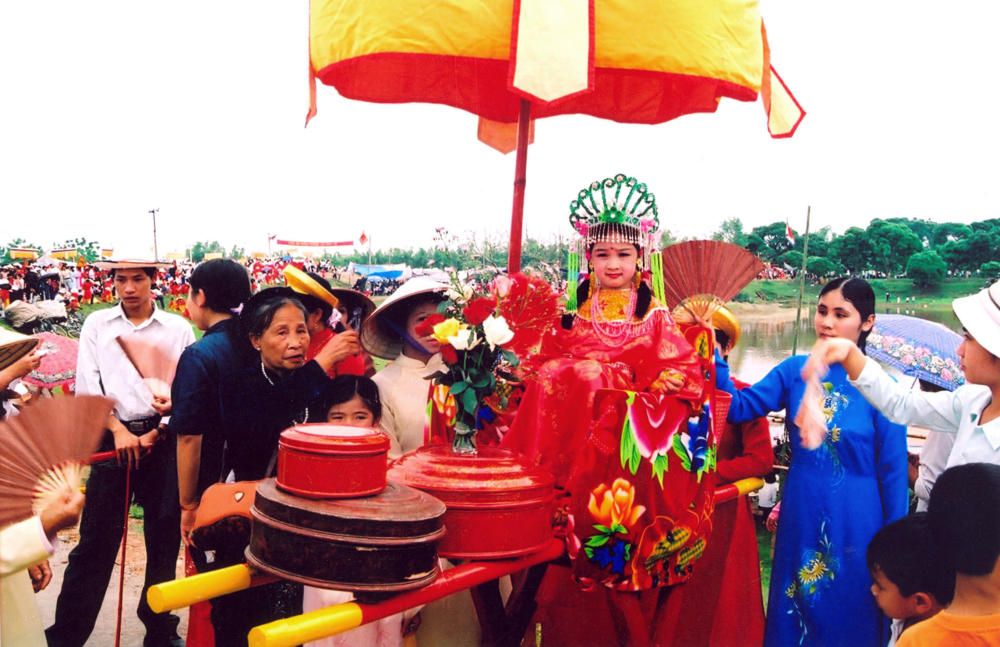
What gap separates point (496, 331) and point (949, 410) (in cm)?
139

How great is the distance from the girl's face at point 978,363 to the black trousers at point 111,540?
9.66 feet

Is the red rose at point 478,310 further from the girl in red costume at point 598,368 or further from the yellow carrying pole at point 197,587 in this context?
the yellow carrying pole at point 197,587

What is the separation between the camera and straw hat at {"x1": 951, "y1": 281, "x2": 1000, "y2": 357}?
1.96 metres

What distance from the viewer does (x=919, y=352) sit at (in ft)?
11.6

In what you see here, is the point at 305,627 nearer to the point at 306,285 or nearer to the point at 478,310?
the point at 478,310

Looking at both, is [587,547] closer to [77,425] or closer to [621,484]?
[621,484]

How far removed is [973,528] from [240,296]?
2814 millimetres

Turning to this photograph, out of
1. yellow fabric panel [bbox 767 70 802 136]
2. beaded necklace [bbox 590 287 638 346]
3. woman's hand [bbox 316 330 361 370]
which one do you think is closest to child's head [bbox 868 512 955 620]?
beaded necklace [bbox 590 287 638 346]

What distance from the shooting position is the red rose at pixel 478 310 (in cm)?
208

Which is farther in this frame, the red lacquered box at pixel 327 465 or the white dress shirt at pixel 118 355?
the white dress shirt at pixel 118 355

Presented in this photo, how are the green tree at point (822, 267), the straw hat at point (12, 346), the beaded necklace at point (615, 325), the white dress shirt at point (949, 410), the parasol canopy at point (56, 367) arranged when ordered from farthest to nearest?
the green tree at point (822, 267) < the parasol canopy at point (56, 367) < the beaded necklace at point (615, 325) < the straw hat at point (12, 346) < the white dress shirt at point (949, 410)

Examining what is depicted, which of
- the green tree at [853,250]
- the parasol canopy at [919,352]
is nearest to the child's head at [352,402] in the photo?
the parasol canopy at [919,352]

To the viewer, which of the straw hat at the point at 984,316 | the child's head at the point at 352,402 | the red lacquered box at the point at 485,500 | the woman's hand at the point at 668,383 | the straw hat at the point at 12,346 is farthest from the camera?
the child's head at the point at 352,402

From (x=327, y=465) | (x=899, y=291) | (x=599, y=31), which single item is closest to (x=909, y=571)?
(x=327, y=465)
